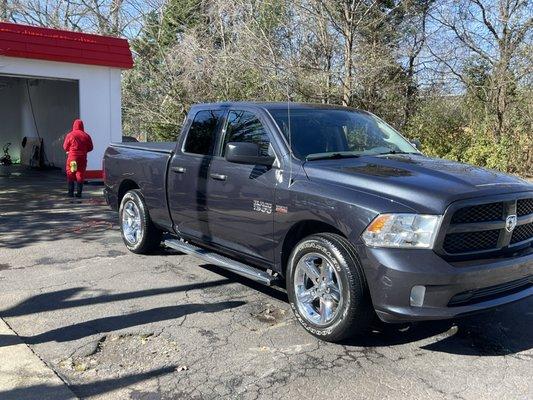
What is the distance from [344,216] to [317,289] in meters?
0.70

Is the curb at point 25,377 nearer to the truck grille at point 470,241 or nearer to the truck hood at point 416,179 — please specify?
the truck hood at point 416,179

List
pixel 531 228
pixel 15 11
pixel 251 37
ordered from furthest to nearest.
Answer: pixel 15 11 < pixel 251 37 < pixel 531 228

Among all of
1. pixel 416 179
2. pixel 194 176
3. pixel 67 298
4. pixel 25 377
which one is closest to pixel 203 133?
pixel 194 176

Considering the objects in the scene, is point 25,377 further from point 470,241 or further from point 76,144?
point 76,144

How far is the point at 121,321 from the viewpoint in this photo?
4.89m

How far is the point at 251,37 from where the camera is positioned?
57.7 ft

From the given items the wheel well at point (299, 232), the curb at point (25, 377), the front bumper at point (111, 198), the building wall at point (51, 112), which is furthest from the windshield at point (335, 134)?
the building wall at point (51, 112)

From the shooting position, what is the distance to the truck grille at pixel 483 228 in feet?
12.9

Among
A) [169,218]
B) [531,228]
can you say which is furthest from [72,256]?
[531,228]

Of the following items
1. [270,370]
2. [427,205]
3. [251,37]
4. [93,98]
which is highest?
[251,37]

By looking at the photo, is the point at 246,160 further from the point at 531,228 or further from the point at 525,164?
the point at 525,164

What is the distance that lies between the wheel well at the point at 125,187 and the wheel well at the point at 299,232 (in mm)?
3216

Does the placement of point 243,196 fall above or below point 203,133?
below

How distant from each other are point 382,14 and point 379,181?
12911 mm
